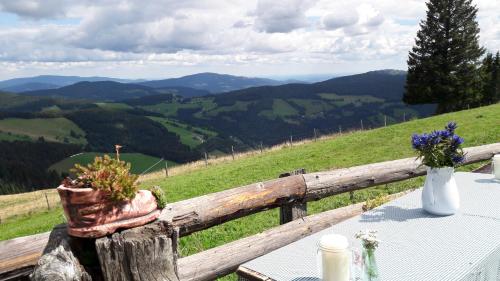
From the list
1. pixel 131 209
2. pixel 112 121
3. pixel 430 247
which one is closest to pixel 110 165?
pixel 131 209

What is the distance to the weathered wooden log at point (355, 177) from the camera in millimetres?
5704

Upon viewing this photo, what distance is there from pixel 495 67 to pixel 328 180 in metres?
53.6

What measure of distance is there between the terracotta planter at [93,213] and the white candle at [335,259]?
4.50 ft

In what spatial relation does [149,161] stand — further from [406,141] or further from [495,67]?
[406,141]

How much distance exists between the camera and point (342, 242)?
2771 mm

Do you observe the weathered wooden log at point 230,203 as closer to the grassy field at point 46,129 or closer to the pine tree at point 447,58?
the pine tree at point 447,58

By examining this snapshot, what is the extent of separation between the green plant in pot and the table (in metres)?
0.95

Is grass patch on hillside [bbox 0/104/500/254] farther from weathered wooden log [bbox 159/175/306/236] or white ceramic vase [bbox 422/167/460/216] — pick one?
white ceramic vase [bbox 422/167/460/216]

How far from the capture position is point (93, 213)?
2926 mm

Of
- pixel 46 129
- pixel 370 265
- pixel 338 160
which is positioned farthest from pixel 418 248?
pixel 46 129

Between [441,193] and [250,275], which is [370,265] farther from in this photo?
[441,193]

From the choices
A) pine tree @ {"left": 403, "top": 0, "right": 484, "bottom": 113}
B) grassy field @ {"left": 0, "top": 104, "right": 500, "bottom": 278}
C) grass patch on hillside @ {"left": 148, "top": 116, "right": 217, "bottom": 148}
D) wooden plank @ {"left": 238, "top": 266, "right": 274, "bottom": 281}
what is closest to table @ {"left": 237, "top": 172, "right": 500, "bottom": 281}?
wooden plank @ {"left": 238, "top": 266, "right": 274, "bottom": 281}

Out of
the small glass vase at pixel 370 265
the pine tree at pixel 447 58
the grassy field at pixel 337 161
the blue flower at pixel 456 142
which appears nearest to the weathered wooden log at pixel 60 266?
the small glass vase at pixel 370 265

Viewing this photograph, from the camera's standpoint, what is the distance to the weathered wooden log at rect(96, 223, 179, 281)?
9.40ft
